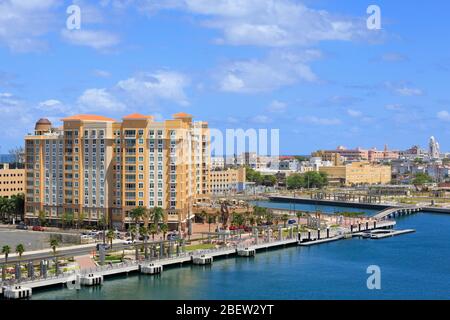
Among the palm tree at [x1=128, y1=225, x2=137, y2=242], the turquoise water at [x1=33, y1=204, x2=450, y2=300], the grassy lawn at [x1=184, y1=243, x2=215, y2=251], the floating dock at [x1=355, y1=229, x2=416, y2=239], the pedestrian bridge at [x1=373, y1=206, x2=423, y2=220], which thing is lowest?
the turquoise water at [x1=33, y1=204, x2=450, y2=300]

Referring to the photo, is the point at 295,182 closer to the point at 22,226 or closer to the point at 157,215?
the point at 22,226

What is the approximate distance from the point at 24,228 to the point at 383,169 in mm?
82397

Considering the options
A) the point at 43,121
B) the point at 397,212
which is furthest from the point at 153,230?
the point at 397,212

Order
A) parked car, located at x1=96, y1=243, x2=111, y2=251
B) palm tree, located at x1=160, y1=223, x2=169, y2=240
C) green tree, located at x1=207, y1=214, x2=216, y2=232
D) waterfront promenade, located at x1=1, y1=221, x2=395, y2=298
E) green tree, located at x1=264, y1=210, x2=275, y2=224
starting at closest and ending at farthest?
waterfront promenade, located at x1=1, y1=221, x2=395, y2=298 < parked car, located at x1=96, y1=243, x2=111, y2=251 < palm tree, located at x1=160, y1=223, x2=169, y2=240 < green tree, located at x1=207, y1=214, x2=216, y2=232 < green tree, located at x1=264, y1=210, x2=275, y2=224

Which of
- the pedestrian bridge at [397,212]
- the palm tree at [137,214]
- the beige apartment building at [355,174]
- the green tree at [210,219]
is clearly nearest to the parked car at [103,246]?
the palm tree at [137,214]

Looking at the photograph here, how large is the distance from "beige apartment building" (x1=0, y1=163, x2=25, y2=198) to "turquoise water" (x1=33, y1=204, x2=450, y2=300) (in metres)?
27.9

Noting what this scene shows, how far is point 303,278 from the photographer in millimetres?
31812

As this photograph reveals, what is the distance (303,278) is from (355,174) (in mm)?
82255

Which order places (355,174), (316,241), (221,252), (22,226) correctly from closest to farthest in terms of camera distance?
(221,252)
(316,241)
(22,226)
(355,174)

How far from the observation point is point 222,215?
47562 mm

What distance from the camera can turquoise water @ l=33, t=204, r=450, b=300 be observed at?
1114 inches

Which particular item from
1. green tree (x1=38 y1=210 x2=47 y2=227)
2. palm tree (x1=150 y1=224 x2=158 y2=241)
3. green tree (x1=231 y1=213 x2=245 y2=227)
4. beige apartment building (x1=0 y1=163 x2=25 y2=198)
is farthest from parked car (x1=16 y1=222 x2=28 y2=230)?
green tree (x1=231 y1=213 x2=245 y2=227)

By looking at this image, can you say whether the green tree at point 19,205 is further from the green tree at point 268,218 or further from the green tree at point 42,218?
the green tree at point 268,218

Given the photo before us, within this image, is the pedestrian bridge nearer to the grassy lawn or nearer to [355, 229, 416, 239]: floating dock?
[355, 229, 416, 239]: floating dock
